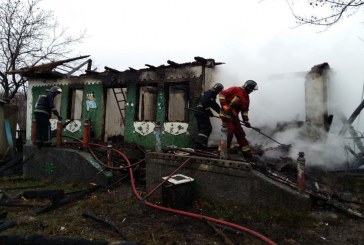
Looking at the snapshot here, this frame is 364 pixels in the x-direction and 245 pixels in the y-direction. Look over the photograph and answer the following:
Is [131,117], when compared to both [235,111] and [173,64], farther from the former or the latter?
[235,111]

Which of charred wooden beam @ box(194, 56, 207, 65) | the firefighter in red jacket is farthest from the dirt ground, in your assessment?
charred wooden beam @ box(194, 56, 207, 65)

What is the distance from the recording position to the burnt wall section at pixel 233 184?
5156 mm

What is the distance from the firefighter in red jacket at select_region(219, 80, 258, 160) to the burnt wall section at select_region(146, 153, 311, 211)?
159cm

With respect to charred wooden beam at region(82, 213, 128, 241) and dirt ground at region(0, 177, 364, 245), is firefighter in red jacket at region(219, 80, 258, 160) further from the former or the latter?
charred wooden beam at region(82, 213, 128, 241)

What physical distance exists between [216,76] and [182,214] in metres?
6.01

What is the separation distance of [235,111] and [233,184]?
2418 mm

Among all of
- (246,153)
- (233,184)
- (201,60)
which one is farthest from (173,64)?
(233,184)

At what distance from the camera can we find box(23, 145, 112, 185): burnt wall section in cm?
802

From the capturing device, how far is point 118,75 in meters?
12.0

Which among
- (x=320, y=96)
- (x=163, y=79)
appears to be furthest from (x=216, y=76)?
(x=320, y=96)

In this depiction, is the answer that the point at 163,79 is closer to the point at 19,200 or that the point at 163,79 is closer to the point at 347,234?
the point at 19,200

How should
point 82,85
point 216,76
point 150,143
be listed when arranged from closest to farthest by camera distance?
point 216,76
point 150,143
point 82,85

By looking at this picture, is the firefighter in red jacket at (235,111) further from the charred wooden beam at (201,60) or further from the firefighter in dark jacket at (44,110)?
the firefighter in dark jacket at (44,110)

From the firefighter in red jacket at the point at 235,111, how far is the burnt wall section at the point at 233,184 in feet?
5.20
